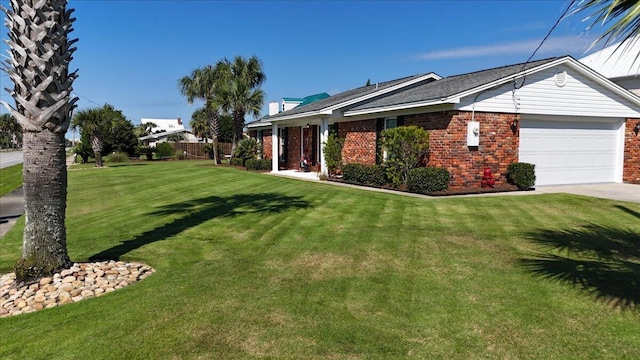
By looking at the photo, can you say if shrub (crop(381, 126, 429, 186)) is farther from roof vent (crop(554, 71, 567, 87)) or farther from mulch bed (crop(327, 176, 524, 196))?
roof vent (crop(554, 71, 567, 87))

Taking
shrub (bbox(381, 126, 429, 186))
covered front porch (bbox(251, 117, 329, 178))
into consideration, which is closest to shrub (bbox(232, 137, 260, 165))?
covered front porch (bbox(251, 117, 329, 178))

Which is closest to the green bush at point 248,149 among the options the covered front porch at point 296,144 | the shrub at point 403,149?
the covered front porch at point 296,144

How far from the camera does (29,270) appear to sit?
17.6 feet

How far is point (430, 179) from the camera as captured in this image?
1311 cm

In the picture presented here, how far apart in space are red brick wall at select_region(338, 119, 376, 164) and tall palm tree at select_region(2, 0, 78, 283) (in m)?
12.8

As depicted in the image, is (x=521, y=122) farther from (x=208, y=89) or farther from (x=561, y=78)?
(x=208, y=89)

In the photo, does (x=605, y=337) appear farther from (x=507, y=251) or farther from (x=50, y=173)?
(x=50, y=173)

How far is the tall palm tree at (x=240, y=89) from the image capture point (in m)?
30.2

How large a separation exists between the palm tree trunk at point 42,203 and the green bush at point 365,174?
11.4 metres

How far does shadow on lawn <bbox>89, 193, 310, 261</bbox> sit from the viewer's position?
24.5 ft

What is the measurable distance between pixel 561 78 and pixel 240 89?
21.3 m

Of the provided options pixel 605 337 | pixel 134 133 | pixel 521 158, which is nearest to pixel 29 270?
pixel 605 337

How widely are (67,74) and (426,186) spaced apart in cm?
1026

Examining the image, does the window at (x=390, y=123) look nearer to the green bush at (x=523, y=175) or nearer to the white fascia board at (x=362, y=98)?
the white fascia board at (x=362, y=98)
